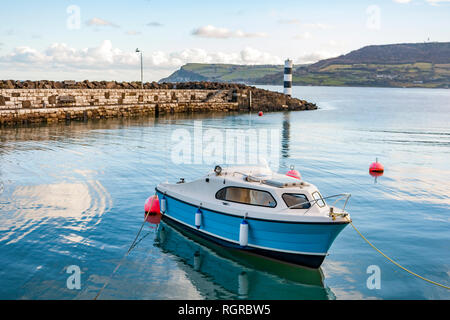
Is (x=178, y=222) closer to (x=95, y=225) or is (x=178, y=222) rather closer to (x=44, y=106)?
(x=95, y=225)

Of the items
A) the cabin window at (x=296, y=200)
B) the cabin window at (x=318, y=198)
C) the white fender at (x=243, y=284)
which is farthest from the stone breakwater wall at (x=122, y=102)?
the cabin window at (x=318, y=198)

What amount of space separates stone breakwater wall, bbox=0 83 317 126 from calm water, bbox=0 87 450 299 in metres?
13.1

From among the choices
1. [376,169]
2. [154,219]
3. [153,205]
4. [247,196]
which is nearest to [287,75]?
[376,169]

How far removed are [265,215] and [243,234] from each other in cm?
88

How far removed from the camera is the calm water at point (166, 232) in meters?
10.7

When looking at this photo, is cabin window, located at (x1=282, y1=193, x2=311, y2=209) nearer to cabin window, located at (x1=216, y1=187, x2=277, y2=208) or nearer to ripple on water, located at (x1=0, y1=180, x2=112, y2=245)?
cabin window, located at (x1=216, y1=187, x2=277, y2=208)

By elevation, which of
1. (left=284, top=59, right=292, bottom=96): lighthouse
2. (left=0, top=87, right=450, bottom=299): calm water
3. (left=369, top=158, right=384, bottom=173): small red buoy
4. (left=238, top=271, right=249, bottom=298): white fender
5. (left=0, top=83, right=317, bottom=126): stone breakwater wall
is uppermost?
(left=284, top=59, right=292, bottom=96): lighthouse

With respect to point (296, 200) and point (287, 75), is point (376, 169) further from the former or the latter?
point (287, 75)

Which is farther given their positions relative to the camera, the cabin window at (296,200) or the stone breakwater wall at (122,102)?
the stone breakwater wall at (122,102)

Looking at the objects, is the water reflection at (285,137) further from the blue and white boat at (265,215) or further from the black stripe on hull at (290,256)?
the black stripe on hull at (290,256)

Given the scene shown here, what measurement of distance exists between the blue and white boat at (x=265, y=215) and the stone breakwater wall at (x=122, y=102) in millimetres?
32555

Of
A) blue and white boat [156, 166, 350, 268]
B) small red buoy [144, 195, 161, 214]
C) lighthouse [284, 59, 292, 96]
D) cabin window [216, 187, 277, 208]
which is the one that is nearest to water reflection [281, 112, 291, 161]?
small red buoy [144, 195, 161, 214]

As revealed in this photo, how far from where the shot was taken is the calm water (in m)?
10.7

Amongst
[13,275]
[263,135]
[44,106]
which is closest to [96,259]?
[13,275]
